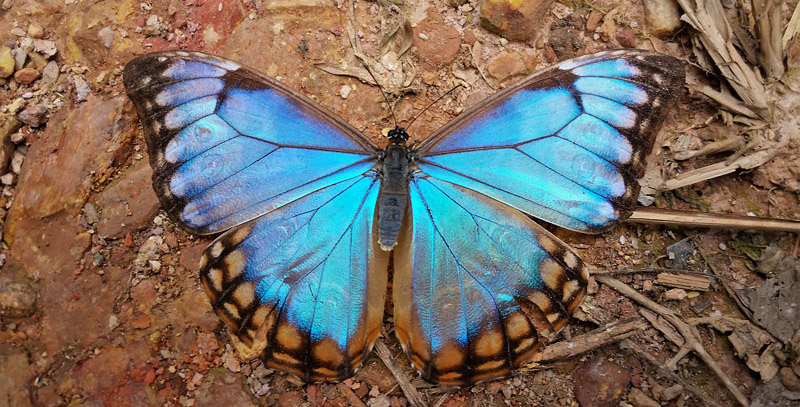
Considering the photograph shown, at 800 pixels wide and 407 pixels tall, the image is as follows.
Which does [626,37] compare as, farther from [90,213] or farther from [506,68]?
[90,213]

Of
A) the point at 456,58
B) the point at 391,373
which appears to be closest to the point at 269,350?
the point at 391,373

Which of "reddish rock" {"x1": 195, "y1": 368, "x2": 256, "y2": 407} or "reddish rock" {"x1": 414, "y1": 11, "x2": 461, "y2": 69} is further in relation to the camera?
"reddish rock" {"x1": 414, "y1": 11, "x2": 461, "y2": 69}

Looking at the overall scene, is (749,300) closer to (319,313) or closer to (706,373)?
(706,373)

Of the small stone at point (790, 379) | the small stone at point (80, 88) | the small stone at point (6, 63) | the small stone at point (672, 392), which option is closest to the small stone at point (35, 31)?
the small stone at point (6, 63)

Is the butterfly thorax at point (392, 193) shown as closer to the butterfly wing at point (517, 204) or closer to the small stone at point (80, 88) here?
the butterfly wing at point (517, 204)

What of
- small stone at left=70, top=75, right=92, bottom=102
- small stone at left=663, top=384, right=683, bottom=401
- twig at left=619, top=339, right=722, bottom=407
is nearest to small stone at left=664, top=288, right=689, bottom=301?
twig at left=619, top=339, right=722, bottom=407

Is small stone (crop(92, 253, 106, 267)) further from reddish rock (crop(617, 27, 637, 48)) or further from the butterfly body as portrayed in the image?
reddish rock (crop(617, 27, 637, 48))
